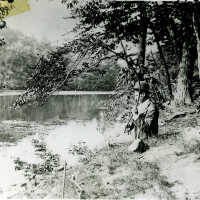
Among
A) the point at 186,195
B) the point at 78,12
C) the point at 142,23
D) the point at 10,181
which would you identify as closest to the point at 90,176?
the point at 10,181

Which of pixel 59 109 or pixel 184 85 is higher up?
pixel 184 85

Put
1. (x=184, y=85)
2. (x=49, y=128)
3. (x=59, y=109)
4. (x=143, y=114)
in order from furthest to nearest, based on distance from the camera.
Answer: (x=184, y=85)
(x=143, y=114)
(x=59, y=109)
(x=49, y=128)

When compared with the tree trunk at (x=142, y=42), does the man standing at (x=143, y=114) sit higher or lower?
lower

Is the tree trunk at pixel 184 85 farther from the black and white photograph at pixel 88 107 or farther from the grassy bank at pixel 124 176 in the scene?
the grassy bank at pixel 124 176

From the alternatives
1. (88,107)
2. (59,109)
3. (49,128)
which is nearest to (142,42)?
(88,107)

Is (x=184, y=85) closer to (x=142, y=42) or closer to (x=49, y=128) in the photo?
(x=142, y=42)

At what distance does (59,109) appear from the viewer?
3303mm

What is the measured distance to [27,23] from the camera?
284 cm

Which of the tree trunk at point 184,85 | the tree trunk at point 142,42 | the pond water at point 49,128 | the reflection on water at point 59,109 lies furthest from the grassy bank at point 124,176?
the tree trunk at point 184,85

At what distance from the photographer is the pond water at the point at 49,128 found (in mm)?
2752

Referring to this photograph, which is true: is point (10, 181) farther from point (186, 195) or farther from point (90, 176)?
point (186, 195)

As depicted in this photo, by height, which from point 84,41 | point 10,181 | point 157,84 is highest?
point 84,41

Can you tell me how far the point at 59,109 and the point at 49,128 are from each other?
257 mm

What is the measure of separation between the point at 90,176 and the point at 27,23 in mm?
1491
